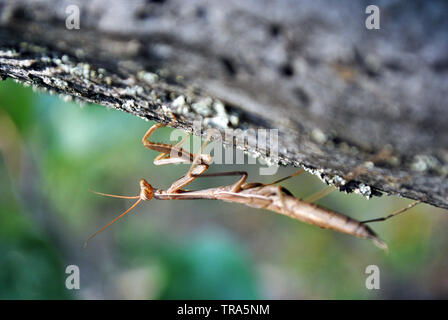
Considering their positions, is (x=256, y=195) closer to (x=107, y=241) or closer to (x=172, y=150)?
(x=172, y=150)

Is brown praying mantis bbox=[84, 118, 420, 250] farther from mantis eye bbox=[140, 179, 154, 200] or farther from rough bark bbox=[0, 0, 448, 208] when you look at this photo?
rough bark bbox=[0, 0, 448, 208]

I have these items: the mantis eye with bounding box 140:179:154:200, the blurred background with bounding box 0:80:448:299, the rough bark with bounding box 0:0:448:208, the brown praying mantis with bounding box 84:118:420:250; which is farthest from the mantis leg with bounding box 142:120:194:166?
the blurred background with bounding box 0:80:448:299

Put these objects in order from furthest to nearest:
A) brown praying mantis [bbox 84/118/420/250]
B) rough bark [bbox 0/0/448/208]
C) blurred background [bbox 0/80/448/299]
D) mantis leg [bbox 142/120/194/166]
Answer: blurred background [bbox 0/80/448/299]
mantis leg [bbox 142/120/194/166]
brown praying mantis [bbox 84/118/420/250]
rough bark [bbox 0/0/448/208]

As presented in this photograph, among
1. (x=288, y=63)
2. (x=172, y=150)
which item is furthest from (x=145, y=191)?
(x=288, y=63)

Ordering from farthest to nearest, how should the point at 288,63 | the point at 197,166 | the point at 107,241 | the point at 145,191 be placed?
1. the point at 107,241
2. the point at 145,191
3. the point at 197,166
4. the point at 288,63

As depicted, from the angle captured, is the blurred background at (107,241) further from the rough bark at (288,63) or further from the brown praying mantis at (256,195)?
the rough bark at (288,63)

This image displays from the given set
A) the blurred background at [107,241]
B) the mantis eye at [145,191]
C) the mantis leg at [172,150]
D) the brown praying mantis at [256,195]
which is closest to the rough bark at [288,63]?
the brown praying mantis at [256,195]
